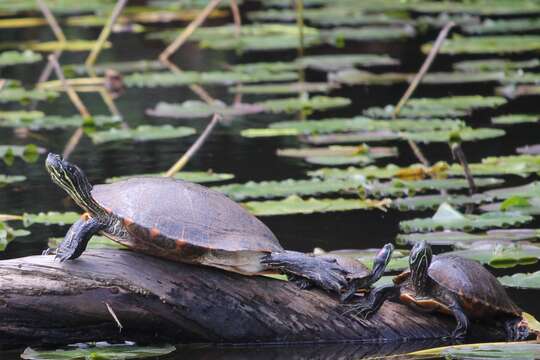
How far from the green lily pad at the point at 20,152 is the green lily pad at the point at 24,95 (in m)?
1.24

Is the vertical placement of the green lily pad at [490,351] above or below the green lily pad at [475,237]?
below

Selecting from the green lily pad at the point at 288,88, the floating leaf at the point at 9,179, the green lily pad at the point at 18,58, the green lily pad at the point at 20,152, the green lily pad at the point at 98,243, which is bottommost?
the green lily pad at the point at 98,243

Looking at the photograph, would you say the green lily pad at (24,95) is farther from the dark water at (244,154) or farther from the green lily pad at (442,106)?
the green lily pad at (442,106)

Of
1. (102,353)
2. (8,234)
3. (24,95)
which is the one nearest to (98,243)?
(8,234)

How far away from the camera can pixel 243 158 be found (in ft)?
20.1

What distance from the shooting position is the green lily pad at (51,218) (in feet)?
15.6

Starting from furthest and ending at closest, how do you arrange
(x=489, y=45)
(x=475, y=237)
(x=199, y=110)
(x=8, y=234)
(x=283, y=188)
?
(x=489, y=45)
(x=199, y=110)
(x=283, y=188)
(x=8, y=234)
(x=475, y=237)

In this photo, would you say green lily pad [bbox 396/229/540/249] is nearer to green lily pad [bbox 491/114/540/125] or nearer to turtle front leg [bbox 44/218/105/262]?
turtle front leg [bbox 44/218/105/262]

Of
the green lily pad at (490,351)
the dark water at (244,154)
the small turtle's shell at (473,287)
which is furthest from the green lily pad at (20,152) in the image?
the green lily pad at (490,351)

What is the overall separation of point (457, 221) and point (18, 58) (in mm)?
5025

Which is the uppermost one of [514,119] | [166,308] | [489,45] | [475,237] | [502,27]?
[502,27]

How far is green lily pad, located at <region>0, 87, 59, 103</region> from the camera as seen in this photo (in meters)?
7.55

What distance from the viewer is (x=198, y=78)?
8.14 m

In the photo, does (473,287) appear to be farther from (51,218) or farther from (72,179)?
(51,218)
